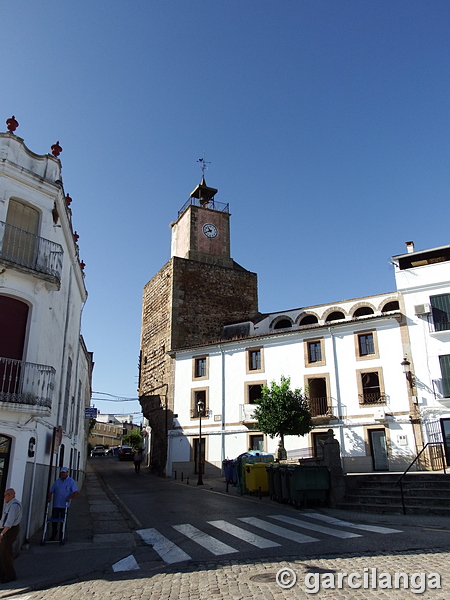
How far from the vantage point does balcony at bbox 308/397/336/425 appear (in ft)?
77.4

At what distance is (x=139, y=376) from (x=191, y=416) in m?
10.6

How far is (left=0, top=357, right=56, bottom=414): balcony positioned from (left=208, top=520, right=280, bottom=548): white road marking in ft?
15.0

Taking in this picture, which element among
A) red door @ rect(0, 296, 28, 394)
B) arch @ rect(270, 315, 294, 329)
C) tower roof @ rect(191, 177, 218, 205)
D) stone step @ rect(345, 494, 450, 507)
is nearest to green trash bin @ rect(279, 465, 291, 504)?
stone step @ rect(345, 494, 450, 507)

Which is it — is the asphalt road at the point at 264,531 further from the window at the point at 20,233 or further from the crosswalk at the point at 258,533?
the window at the point at 20,233

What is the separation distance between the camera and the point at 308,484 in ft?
43.6

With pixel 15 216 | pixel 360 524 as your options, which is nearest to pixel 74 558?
pixel 360 524

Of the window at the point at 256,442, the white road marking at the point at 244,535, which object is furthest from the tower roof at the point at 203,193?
the white road marking at the point at 244,535

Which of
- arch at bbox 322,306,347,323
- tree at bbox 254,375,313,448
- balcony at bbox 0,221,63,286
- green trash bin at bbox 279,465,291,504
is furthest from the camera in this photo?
arch at bbox 322,306,347,323

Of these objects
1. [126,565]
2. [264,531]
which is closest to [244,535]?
[264,531]

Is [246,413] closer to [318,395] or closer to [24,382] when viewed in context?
[318,395]

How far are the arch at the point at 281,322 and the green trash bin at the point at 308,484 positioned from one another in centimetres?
1741

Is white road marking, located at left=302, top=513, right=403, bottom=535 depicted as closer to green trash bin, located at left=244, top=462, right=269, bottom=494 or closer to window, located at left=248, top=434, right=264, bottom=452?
green trash bin, located at left=244, top=462, right=269, bottom=494

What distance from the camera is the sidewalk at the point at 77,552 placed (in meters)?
7.04

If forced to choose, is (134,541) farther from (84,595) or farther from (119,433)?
(119,433)
